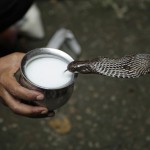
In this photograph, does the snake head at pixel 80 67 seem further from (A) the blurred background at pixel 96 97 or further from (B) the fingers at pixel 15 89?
(A) the blurred background at pixel 96 97

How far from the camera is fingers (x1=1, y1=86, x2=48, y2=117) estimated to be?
1.80 meters

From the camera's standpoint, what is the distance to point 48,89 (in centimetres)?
170

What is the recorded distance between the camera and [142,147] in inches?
107

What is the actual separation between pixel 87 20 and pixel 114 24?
0.77ft

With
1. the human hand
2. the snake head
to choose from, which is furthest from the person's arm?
the snake head

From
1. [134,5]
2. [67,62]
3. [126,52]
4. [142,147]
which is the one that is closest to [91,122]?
[142,147]

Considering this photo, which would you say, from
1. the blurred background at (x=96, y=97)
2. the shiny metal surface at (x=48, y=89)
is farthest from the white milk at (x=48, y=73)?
the blurred background at (x=96, y=97)

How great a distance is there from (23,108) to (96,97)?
1242 millimetres

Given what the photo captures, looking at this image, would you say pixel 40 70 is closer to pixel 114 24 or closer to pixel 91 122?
pixel 91 122

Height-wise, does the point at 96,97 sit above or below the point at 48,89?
below

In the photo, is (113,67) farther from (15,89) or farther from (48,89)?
(15,89)

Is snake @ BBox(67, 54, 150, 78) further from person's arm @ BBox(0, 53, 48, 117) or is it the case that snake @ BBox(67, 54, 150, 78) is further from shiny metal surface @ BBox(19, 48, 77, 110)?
person's arm @ BBox(0, 53, 48, 117)

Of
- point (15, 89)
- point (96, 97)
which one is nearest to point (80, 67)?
point (15, 89)

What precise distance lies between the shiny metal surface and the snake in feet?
0.24
